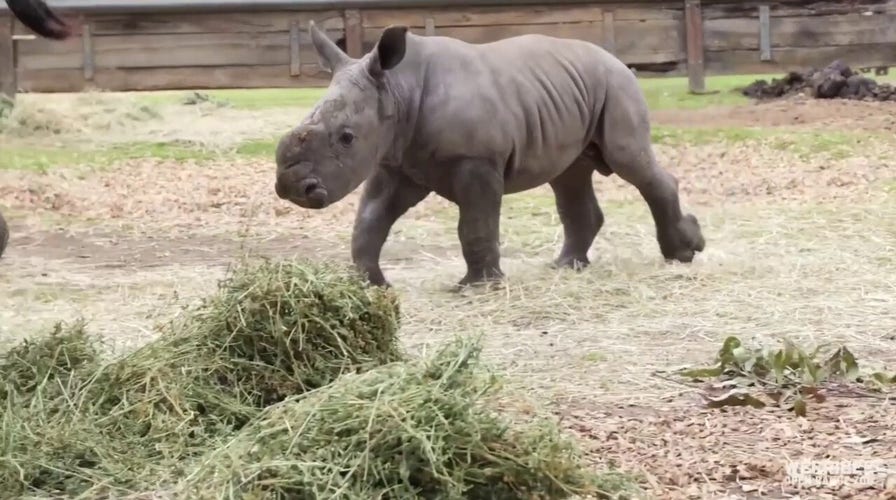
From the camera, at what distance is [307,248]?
799 centimetres

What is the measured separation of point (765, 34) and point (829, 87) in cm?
84

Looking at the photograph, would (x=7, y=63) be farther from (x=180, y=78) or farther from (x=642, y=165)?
(x=642, y=165)

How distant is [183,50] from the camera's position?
12969 millimetres

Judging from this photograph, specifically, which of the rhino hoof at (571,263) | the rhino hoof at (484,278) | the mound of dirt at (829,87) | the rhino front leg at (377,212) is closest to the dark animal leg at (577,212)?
the rhino hoof at (571,263)

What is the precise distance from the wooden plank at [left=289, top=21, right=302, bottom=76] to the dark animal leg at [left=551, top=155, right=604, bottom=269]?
6.06m

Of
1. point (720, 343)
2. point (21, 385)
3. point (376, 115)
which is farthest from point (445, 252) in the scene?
point (21, 385)

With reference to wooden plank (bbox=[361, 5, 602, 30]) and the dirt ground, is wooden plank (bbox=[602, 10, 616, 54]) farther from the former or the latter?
the dirt ground

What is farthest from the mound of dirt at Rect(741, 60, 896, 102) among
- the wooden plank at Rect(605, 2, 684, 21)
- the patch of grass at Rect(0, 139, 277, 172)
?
the patch of grass at Rect(0, 139, 277, 172)

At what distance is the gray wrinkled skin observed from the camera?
5.94 m

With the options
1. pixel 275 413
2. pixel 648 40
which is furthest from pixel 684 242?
pixel 648 40

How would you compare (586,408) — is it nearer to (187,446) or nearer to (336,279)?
(336,279)

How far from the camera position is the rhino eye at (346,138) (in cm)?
591

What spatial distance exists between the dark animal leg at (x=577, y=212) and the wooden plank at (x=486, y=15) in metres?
5.92

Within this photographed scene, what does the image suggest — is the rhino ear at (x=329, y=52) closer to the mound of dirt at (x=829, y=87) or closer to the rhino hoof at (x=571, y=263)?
the rhino hoof at (x=571, y=263)
